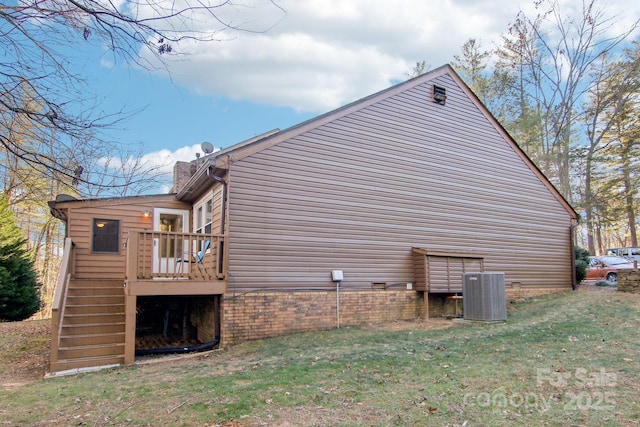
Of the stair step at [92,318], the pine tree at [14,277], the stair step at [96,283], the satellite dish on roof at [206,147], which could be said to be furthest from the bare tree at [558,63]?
the pine tree at [14,277]

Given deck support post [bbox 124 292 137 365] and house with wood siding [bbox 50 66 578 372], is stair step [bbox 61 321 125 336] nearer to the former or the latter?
house with wood siding [bbox 50 66 578 372]

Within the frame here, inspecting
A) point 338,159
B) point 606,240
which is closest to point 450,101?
point 338,159

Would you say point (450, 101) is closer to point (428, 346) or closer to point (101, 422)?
point (428, 346)

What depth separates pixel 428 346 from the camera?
24.5 ft

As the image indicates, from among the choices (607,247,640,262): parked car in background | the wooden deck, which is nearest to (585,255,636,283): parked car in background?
(607,247,640,262): parked car in background

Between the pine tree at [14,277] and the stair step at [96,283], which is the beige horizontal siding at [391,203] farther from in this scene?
the pine tree at [14,277]

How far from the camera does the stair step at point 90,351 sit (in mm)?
7216

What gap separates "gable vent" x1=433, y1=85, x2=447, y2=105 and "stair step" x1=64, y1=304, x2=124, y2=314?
9.99 meters

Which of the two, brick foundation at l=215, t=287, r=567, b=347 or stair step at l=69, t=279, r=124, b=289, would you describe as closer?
brick foundation at l=215, t=287, r=567, b=347

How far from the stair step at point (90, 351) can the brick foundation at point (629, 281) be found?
14.2 m

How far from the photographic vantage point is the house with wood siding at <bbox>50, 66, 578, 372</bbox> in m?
8.61

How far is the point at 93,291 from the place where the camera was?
352 inches

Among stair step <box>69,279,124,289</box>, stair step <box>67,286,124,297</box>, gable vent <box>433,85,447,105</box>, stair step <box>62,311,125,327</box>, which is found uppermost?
gable vent <box>433,85,447,105</box>

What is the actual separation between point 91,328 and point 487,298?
862 centimetres
